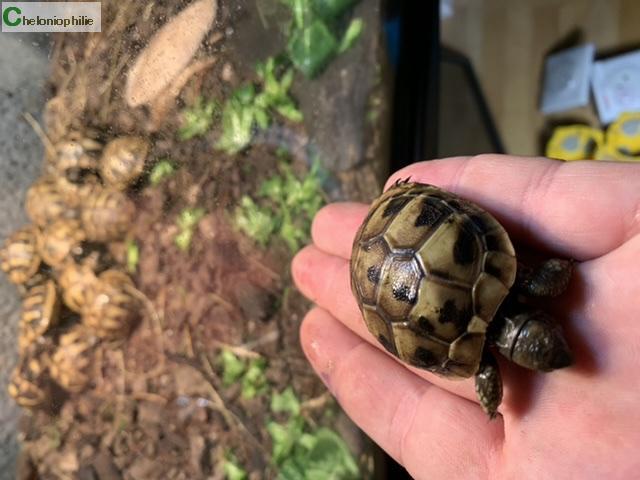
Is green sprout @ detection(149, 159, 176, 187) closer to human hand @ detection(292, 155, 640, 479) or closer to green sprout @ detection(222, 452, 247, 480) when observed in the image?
human hand @ detection(292, 155, 640, 479)

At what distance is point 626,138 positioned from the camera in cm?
200

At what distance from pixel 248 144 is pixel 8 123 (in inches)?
22.9

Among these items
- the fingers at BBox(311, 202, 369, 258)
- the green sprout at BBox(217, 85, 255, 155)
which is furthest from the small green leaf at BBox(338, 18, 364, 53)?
the fingers at BBox(311, 202, 369, 258)

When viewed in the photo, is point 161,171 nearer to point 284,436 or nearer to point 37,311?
point 37,311

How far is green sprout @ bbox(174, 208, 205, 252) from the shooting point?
147 cm

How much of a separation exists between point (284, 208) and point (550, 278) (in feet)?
2.67

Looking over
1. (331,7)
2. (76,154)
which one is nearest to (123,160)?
(76,154)

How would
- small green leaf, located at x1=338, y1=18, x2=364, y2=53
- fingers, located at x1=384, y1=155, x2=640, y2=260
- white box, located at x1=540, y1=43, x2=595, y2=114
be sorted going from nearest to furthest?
fingers, located at x1=384, y1=155, x2=640, y2=260 < small green leaf, located at x1=338, y1=18, x2=364, y2=53 < white box, located at x1=540, y1=43, x2=595, y2=114

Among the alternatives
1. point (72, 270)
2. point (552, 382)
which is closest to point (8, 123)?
point (72, 270)

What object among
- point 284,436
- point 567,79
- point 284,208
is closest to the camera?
point 284,436

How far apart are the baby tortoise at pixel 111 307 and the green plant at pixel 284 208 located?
336 mm

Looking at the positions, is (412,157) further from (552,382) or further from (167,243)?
(552,382)

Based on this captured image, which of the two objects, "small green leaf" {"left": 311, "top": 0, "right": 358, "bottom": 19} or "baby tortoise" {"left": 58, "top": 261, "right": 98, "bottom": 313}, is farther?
"small green leaf" {"left": 311, "top": 0, "right": 358, "bottom": 19}

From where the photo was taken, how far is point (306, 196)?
1694 millimetres
